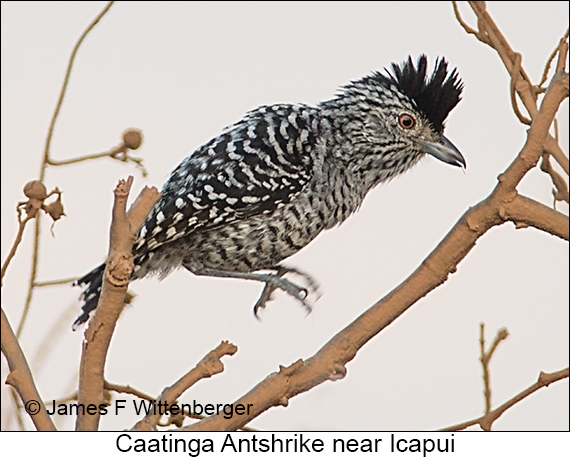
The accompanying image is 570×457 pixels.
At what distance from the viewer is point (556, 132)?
101 inches

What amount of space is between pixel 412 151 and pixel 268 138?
71 cm

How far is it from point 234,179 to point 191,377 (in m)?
1.90

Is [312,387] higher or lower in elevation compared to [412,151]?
lower

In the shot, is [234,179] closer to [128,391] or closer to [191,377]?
[128,391]

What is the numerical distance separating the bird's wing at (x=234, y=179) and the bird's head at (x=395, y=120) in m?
0.24

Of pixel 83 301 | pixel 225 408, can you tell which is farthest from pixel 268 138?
pixel 225 408

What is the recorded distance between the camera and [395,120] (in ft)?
12.8

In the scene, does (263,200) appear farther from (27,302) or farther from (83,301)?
(27,302)

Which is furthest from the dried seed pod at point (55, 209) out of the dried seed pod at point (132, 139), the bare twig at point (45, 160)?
the dried seed pod at point (132, 139)

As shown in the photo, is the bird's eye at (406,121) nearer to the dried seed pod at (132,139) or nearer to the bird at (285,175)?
the bird at (285,175)

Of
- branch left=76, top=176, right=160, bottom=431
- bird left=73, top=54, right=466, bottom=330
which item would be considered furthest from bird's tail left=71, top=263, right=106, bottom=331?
branch left=76, top=176, right=160, bottom=431

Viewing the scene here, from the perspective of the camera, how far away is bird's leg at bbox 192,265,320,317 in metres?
3.18

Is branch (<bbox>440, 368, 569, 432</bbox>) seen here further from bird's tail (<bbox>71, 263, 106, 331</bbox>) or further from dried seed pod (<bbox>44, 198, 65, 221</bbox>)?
bird's tail (<bbox>71, 263, 106, 331</bbox>)

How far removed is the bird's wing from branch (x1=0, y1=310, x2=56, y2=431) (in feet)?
5.21
